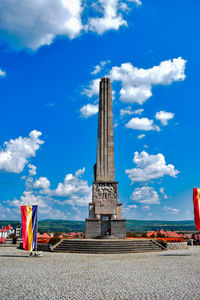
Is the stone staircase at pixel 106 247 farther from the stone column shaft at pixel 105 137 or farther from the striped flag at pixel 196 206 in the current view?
the stone column shaft at pixel 105 137

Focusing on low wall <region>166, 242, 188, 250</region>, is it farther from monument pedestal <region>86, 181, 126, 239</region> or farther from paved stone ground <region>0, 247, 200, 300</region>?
paved stone ground <region>0, 247, 200, 300</region>

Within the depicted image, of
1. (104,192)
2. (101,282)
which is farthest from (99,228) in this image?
(101,282)

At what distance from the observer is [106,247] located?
746 inches

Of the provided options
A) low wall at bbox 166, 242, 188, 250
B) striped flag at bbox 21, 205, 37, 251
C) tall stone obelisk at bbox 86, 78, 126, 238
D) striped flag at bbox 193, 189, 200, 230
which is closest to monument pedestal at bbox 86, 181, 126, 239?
tall stone obelisk at bbox 86, 78, 126, 238

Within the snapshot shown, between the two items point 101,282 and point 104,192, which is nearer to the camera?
point 101,282

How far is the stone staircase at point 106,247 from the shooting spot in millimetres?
18641

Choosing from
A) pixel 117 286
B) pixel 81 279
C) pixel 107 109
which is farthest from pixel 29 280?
pixel 107 109

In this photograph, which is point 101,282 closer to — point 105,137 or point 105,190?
point 105,190

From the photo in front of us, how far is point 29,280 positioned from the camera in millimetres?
9055

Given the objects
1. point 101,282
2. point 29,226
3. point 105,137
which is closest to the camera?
point 101,282

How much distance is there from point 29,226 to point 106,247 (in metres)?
6.29

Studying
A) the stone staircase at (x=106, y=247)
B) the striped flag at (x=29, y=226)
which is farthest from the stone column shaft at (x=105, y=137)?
the striped flag at (x=29, y=226)

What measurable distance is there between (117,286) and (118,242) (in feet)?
39.5

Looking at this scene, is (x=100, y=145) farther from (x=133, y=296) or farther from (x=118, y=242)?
(x=133, y=296)
